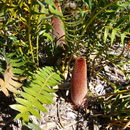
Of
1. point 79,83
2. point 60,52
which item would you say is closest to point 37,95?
point 79,83

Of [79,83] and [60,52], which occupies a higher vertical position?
[60,52]

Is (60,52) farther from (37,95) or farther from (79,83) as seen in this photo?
(37,95)

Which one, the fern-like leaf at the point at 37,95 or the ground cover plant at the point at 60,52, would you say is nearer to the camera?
the fern-like leaf at the point at 37,95

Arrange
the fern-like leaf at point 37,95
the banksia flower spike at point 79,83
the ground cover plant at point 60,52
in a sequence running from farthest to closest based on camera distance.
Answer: the banksia flower spike at point 79,83 → the ground cover plant at point 60,52 → the fern-like leaf at point 37,95

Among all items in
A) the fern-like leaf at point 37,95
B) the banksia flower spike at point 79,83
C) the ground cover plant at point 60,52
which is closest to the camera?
the fern-like leaf at point 37,95

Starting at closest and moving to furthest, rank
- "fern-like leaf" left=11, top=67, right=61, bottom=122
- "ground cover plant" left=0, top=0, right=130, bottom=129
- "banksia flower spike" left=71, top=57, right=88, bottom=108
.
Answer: "fern-like leaf" left=11, top=67, right=61, bottom=122 → "ground cover plant" left=0, top=0, right=130, bottom=129 → "banksia flower spike" left=71, top=57, right=88, bottom=108
